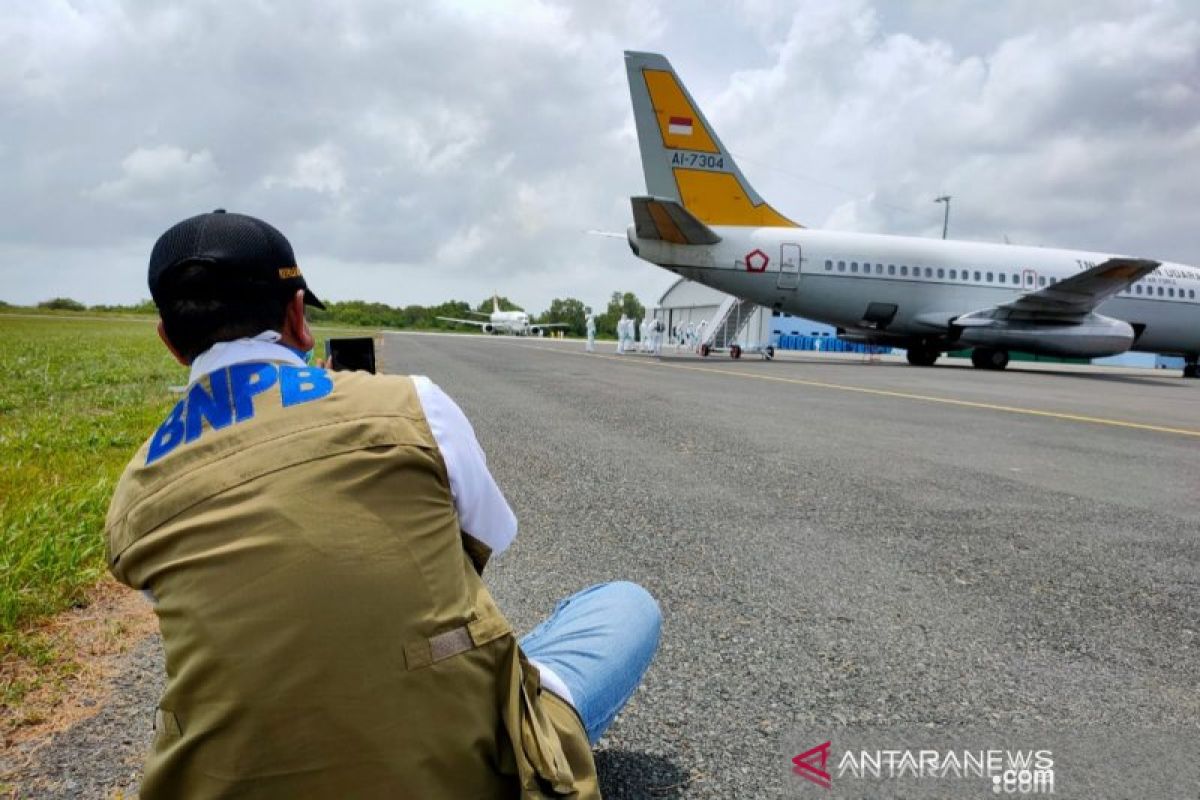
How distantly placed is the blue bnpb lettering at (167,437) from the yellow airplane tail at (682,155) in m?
20.0

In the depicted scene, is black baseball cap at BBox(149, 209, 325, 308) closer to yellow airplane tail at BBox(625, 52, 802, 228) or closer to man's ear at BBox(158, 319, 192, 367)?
man's ear at BBox(158, 319, 192, 367)

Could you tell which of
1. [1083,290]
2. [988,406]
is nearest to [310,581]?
[988,406]

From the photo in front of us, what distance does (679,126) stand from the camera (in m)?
20.5

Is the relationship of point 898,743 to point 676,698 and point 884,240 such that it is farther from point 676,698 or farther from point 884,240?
point 884,240

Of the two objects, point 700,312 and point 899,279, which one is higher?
point 899,279

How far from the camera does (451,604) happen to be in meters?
1.17

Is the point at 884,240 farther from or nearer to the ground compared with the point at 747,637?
farther from the ground

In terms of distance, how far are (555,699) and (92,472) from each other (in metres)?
4.95

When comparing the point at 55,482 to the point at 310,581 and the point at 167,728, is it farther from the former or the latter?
the point at 310,581

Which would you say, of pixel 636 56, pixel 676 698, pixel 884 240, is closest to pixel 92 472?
pixel 676 698

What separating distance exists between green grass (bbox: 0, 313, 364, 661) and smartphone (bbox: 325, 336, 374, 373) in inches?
63.7

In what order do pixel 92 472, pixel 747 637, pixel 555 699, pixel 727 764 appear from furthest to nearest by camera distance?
pixel 92 472 → pixel 747 637 → pixel 727 764 → pixel 555 699

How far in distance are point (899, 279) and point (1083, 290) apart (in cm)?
448

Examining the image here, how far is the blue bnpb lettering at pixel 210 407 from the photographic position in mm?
1155
